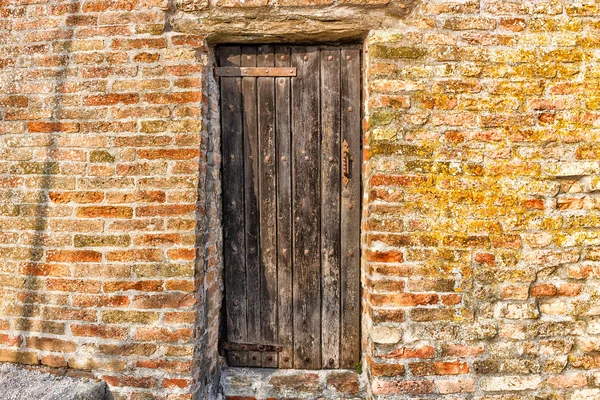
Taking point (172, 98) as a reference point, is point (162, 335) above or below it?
below

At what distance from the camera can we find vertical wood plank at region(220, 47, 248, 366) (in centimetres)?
252

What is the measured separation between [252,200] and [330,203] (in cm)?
48

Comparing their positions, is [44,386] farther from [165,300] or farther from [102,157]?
[102,157]

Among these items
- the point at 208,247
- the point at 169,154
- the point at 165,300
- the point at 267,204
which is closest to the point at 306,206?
the point at 267,204

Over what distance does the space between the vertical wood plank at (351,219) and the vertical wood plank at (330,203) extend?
0.12 ft

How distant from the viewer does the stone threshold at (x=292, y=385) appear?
245 centimetres

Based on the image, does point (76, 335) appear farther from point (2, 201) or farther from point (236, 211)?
point (236, 211)

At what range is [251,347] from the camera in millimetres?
2568

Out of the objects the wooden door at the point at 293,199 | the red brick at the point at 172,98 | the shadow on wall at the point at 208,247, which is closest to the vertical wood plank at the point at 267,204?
the wooden door at the point at 293,199

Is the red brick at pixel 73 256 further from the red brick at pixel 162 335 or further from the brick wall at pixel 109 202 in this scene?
the red brick at pixel 162 335

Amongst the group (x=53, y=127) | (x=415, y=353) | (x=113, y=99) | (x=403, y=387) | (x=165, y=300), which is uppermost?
(x=113, y=99)

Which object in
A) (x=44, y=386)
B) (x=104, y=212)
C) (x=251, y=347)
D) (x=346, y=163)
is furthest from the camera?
(x=251, y=347)

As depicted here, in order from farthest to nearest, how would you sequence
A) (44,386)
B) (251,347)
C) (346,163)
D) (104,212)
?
(251,347) < (346,163) < (104,212) < (44,386)

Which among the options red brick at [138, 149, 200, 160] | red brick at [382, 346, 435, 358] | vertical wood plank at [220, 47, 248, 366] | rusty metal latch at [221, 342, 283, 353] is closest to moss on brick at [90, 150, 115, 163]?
red brick at [138, 149, 200, 160]
